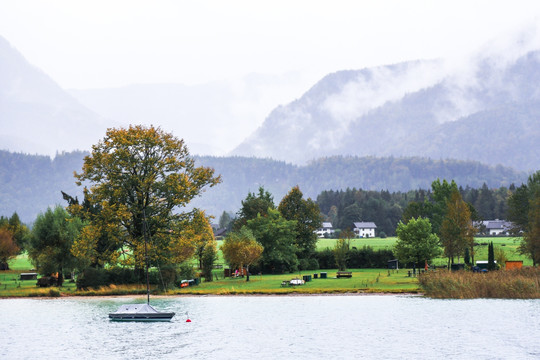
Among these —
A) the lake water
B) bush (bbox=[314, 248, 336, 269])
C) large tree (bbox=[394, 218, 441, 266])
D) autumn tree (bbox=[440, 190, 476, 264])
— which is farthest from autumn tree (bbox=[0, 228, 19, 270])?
autumn tree (bbox=[440, 190, 476, 264])

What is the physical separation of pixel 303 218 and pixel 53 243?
5360cm

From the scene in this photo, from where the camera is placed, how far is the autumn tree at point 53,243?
8669cm

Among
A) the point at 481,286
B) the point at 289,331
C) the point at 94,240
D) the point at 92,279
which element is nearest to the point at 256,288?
the point at 92,279

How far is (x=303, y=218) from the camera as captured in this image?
5010 inches

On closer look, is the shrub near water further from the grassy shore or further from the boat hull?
the boat hull

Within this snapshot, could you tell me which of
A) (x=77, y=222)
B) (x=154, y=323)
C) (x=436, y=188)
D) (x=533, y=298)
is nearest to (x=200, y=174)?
(x=77, y=222)

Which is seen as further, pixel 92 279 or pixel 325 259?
pixel 325 259

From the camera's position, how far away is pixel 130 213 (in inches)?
3113

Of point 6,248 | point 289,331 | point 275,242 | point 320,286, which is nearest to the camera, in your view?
point 289,331

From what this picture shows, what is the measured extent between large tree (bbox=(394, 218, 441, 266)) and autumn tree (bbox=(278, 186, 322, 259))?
3119cm

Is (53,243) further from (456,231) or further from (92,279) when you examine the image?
(456,231)

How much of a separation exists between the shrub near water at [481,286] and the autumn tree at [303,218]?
5071cm

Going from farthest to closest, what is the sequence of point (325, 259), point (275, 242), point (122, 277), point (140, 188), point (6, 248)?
1. point (325, 259)
2. point (6, 248)
3. point (275, 242)
4. point (122, 277)
5. point (140, 188)

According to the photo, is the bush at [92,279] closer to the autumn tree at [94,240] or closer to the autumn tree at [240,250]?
the autumn tree at [94,240]
